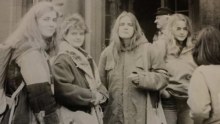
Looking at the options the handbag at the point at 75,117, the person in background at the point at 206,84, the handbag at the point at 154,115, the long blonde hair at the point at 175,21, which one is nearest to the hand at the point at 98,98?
the handbag at the point at 75,117

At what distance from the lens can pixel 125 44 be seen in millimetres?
5219

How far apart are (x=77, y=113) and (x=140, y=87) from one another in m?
0.69

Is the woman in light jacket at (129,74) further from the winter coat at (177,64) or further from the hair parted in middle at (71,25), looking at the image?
the hair parted in middle at (71,25)

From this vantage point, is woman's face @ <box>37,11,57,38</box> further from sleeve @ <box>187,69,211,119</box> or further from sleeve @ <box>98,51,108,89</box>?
sleeve @ <box>187,69,211,119</box>

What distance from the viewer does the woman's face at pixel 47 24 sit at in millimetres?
4625

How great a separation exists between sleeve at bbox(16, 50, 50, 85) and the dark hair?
128 cm

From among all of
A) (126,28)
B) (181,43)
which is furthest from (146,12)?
(126,28)

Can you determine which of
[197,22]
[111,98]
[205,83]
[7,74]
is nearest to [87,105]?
[111,98]

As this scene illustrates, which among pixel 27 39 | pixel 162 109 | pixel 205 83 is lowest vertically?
pixel 162 109

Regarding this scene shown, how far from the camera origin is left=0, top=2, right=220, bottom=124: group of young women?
4258mm

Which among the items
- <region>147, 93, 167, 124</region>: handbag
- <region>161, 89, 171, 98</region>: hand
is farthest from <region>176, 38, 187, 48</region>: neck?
<region>147, 93, 167, 124</region>: handbag

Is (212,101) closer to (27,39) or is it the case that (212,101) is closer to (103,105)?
(103,105)

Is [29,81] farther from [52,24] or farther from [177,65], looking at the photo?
[177,65]

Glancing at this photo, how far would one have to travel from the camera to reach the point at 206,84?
4.09m
